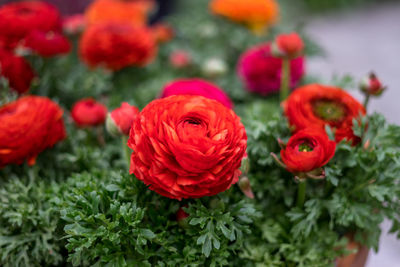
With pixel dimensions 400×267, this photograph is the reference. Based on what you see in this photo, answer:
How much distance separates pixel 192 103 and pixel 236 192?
8.4 inches

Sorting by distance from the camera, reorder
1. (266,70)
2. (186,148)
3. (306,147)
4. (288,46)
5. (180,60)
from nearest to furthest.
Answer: (186,148), (306,147), (288,46), (266,70), (180,60)

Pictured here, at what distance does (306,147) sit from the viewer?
572 mm

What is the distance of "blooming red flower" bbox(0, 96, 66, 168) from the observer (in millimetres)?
619

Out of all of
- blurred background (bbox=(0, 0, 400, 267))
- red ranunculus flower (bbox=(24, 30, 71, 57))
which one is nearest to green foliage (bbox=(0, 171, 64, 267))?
red ranunculus flower (bbox=(24, 30, 71, 57))

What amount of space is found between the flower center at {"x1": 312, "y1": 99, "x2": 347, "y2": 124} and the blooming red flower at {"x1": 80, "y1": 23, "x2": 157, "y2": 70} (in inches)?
20.9

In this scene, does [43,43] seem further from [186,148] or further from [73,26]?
[186,148]

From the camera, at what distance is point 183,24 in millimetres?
1339

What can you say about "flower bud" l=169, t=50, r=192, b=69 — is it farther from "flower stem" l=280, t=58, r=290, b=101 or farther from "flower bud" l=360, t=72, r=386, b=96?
"flower bud" l=360, t=72, r=386, b=96

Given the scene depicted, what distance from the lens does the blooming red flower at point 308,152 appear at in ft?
1.75

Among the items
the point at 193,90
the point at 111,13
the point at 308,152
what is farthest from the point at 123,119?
the point at 111,13

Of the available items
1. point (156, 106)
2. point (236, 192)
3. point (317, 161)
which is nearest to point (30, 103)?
point (156, 106)

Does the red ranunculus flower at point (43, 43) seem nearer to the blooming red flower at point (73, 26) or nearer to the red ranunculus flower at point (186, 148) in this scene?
the blooming red flower at point (73, 26)

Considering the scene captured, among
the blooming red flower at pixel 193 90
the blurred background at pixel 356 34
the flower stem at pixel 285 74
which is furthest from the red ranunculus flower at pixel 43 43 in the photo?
the blurred background at pixel 356 34

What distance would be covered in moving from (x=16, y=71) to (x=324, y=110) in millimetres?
638
